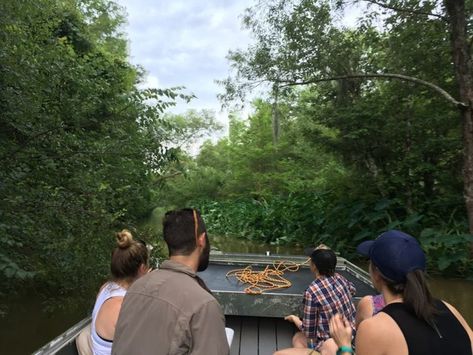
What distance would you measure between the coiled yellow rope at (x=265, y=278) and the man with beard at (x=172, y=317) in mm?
2463

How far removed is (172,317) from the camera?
4.56ft

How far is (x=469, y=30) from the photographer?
8.48 m

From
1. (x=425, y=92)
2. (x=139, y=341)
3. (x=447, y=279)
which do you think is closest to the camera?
(x=139, y=341)

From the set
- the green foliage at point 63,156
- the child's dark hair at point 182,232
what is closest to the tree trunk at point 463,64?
the green foliage at point 63,156

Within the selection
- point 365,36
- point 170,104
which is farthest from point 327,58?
point 170,104

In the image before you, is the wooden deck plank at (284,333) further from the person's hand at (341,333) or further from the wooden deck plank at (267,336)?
the person's hand at (341,333)

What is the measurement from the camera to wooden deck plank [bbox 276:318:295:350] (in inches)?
156

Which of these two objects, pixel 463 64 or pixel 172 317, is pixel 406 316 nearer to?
pixel 172 317

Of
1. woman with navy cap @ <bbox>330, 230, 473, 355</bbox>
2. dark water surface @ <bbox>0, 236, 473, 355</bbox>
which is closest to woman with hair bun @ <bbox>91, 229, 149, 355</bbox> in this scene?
woman with navy cap @ <bbox>330, 230, 473, 355</bbox>

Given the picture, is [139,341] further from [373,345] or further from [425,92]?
[425,92]

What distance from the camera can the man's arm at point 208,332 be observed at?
1.35 metres

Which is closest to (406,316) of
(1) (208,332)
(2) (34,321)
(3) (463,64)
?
(1) (208,332)

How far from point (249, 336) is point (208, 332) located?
2926 millimetres

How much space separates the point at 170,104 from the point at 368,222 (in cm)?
829
